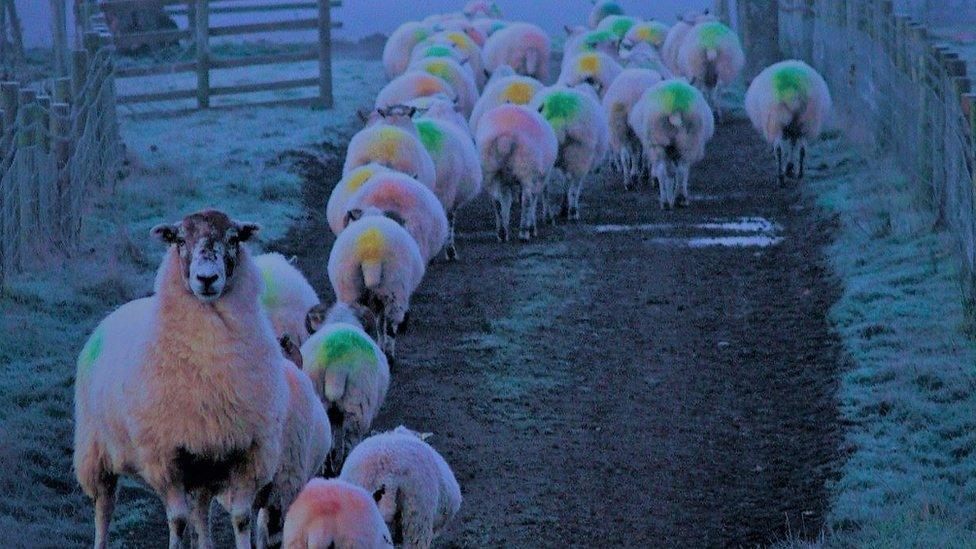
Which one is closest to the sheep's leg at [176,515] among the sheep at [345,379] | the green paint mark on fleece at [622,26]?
the sheep at [345,379]

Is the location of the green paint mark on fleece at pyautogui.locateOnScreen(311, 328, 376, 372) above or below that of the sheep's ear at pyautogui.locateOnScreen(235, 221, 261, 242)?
below

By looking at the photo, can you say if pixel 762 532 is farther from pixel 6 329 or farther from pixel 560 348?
pixel 6 329

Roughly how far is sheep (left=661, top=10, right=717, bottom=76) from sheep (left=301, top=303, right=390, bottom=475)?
14418 millimetres

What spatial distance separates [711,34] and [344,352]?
13.1m

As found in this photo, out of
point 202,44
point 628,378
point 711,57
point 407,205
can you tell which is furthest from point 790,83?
point 202,44

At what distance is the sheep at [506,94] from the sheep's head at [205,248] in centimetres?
978

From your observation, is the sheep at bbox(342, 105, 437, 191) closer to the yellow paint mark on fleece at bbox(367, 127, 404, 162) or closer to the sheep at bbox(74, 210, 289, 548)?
the yellow paint mark on fleece at bbox(367, 127, 404, 162)

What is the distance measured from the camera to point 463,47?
21922 millimetres

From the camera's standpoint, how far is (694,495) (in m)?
8.33

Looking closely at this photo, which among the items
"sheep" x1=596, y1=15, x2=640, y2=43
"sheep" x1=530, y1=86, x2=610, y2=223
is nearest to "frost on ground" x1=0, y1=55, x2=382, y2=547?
"sheep" x1=530, y1=86, x2=610, y2=223

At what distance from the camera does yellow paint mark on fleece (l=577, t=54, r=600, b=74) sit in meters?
18.8

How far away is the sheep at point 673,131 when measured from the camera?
50.1 feet

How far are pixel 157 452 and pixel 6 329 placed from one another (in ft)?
12.9

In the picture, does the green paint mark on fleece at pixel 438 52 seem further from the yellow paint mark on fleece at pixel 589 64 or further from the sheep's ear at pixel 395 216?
the sheep's ear at pixel 395 216
